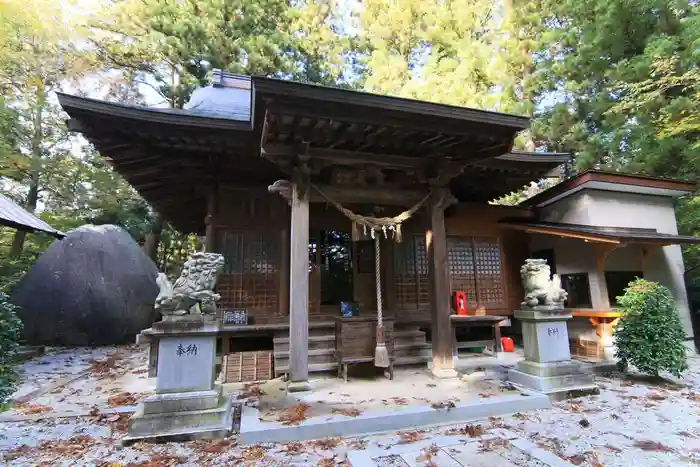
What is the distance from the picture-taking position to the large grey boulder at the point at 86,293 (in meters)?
10.1

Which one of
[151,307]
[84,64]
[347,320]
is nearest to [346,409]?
[347,320]

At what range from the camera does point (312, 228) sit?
23.7 ft

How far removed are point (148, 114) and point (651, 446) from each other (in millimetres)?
7140

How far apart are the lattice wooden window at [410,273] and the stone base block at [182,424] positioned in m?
4.53

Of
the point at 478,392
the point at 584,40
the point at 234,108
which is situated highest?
the point at 584,40

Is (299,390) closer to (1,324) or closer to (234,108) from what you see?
(1,324)

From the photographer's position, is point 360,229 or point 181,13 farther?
point 181,13

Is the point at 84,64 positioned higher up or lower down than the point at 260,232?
higher up

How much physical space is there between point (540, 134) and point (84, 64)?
17.7m

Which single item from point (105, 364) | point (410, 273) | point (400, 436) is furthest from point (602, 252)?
point (105, 364)

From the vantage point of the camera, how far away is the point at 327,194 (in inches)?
214

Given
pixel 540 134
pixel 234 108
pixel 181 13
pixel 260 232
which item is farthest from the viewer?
pixel 181 13

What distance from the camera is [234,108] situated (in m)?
8.41

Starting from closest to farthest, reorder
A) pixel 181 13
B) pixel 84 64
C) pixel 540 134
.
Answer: pixel 540 134 → pixel 181 13 → pixel 84 64
